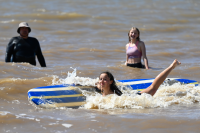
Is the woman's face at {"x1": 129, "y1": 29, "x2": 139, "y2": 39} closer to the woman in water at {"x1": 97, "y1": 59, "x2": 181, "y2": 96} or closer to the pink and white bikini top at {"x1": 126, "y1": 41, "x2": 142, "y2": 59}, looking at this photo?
the pink and white bikini top at {"x1": 126, "y1": 41, "x2": 142, "y2": 59}

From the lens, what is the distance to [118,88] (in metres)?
5.70

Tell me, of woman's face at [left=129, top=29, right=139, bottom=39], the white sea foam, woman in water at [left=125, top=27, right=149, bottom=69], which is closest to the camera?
the white sea foam

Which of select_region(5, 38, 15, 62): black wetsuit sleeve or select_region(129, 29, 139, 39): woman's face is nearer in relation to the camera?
select_region(5, 38, 15, 62): black wetsuit sleeve

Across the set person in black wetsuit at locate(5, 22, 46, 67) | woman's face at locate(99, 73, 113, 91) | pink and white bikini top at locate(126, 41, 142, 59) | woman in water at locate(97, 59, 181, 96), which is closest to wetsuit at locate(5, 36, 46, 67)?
person in black wetsuit at locate(5, 22, 46, 67)

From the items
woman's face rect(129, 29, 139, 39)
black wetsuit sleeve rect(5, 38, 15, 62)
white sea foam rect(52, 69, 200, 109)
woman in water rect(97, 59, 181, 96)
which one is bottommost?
white sea foam rect(52, 69, 200, 109)

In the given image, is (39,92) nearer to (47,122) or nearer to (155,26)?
(47,122)

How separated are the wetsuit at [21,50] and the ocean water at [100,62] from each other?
0.18 metres

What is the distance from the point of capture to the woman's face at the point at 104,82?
527 cm

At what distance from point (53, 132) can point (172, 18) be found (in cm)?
1682

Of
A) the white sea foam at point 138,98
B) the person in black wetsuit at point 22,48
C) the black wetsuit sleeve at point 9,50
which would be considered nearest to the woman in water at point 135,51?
the white sea foam at point 138,98

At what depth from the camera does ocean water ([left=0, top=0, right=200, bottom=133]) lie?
13.6ft

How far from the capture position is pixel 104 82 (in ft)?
17.3

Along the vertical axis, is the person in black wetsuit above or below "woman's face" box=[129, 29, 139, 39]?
below

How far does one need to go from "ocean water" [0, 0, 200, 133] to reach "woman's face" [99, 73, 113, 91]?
181 millimetres
